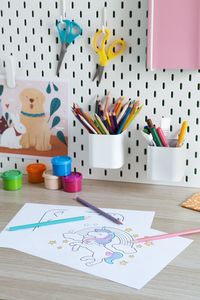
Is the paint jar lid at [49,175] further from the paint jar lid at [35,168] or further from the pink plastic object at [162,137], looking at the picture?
the pink plastic object at [162,137]

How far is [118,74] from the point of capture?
1230 millimetres

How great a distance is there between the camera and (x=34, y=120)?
1312 millimetres

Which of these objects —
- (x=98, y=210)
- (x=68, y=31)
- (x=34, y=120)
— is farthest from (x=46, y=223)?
(x=68, y=31)

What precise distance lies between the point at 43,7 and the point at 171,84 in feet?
1.11

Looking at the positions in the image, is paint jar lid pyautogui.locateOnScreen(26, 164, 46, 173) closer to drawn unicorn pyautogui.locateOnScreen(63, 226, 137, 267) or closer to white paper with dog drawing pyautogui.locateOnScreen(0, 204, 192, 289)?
white paper with dog drawing pyautogui.locateOnScreen(0, 204, 192, 289)

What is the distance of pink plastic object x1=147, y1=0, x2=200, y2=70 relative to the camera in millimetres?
1125

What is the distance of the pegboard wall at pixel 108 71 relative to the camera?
1.20 metres

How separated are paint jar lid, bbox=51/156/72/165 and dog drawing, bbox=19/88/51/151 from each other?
0.06 meters

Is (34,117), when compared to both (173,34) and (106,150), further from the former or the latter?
(173,34)

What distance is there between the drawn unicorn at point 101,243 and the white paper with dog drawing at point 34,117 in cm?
34

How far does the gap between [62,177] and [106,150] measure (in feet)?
0.40

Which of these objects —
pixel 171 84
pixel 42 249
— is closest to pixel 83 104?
pixel 171 84

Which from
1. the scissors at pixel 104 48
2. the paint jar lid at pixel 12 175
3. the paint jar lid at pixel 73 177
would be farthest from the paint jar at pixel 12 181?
the scissors at pixel 104 48

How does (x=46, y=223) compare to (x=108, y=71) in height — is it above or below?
below
